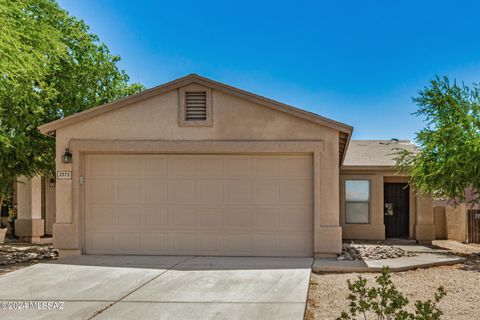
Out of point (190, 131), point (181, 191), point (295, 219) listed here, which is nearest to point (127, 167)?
point (181, 191)

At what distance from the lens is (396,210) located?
1692cm

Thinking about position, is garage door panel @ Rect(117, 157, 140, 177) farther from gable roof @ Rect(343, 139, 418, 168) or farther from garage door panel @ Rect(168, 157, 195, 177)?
gable roof @ Rect(343, 139, 418, 168)

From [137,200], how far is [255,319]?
5.72 m

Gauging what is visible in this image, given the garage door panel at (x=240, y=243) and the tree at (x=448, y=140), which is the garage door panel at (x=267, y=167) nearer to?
the garage door panel at (x=240, y=243)

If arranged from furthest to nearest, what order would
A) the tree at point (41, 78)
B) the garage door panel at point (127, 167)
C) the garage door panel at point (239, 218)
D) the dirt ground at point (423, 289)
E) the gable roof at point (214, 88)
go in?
the garage door panel at point (127, 167)
the garage door panel at point (239, 218)
the gable roof at point (214, 88)
the tree at point (41, 78)
the dirt ground at point (423, 289)

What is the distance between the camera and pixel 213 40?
64.3ft

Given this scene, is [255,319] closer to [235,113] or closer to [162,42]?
[235,113]

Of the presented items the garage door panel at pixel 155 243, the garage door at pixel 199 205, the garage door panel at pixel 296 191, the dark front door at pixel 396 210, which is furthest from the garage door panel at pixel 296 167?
the dark front door at pixel 396 210

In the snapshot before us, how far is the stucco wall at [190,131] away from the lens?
1067 cm

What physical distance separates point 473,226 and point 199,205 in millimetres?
10378

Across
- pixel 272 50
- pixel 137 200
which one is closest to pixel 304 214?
pixel 137 200

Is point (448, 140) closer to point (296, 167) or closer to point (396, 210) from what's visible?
point (296, 167)

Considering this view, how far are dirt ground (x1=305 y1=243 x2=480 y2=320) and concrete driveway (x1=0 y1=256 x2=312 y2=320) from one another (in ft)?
0.97

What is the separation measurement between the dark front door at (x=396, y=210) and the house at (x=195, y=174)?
6.73m
